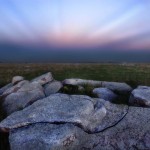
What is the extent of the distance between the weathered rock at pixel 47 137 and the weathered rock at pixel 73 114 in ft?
1.34

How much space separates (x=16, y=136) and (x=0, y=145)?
1716 mm

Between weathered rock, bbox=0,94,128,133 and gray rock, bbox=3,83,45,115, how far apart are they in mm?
3306

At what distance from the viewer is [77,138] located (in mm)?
14891

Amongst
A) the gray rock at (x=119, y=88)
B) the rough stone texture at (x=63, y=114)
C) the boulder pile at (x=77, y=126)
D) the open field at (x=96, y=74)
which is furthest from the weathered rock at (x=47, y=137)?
the open field at (x=96, y=74)

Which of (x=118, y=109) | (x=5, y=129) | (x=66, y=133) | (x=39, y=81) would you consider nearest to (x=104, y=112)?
(x=118, y=109)

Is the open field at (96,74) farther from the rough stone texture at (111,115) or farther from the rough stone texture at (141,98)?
the rough stone texture at (111,115)

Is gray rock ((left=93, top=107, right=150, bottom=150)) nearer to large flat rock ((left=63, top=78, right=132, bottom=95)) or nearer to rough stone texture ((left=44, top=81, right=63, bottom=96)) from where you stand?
large flat rock ((left=63, top=78, right=132, bottom=95))

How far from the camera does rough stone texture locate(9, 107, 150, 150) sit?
47.1 ft

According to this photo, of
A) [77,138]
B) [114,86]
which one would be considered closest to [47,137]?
[77,138]

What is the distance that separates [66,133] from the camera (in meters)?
14.7

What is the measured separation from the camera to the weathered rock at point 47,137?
14.2 metres

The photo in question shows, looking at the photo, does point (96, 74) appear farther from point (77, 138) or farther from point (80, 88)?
point (77, 138)

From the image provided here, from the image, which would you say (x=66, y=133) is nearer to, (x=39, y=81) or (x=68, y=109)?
(x=68, y=109)

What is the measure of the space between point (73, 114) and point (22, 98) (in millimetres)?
7006
